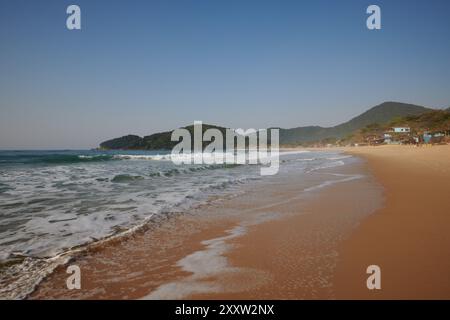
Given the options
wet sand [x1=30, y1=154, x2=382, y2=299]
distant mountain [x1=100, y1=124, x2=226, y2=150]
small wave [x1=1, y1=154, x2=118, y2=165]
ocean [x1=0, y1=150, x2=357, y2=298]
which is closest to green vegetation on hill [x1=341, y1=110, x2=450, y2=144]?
small wave [x1=1, y1=154, x2=118, y2=165]

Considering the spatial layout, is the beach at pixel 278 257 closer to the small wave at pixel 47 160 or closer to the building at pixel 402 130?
the small wave at pixel 47 160

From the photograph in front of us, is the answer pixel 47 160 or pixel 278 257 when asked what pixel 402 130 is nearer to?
pixel 47 160

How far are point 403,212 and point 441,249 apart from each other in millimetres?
2189

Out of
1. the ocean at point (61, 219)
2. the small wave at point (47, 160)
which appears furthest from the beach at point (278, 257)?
the small wave at point (47, 160)

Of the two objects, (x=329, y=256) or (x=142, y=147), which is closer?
(x=329, y=256)

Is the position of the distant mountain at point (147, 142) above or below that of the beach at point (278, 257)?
above

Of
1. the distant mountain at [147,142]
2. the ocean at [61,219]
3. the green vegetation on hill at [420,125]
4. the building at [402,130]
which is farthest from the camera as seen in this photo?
the distant mountain at [147,142]

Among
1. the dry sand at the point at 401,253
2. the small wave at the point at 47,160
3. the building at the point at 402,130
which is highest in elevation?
the building at the point at 402,130

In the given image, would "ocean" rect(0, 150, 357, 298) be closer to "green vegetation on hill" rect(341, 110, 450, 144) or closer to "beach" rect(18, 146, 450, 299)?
"beach" rect(18, 146, 450, 299)

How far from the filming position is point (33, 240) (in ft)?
14.5

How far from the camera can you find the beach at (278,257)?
2.70 metres

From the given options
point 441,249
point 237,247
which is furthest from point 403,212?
point 237,247
